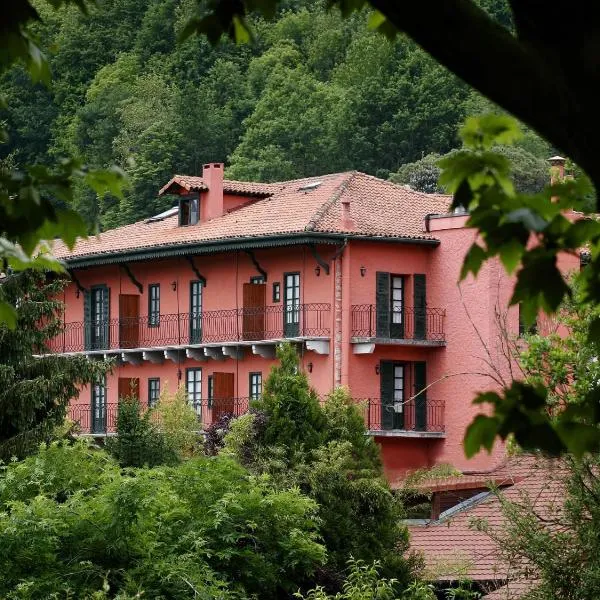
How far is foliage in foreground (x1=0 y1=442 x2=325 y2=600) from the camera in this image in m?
22.2

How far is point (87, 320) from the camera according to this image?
59656 millimetres

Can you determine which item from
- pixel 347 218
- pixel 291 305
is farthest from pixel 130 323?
pixel 347 218

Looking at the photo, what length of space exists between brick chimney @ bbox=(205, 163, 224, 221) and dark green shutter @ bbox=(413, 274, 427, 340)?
25.2ft

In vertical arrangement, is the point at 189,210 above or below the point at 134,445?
above

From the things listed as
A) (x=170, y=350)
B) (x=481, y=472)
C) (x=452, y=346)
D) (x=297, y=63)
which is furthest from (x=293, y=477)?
(x=297, y=63)

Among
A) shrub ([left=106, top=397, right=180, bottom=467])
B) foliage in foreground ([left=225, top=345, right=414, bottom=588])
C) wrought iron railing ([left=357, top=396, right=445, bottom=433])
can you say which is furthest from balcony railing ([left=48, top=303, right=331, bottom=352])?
foliage in foreground ([left=225, top=345, right=414, bottom=588])

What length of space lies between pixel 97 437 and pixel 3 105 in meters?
51.8

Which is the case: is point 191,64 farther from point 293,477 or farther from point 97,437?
point 293,477

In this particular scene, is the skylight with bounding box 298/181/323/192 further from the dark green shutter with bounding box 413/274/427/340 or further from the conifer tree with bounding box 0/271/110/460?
the conifer tree with bounding box 0/271/110/460

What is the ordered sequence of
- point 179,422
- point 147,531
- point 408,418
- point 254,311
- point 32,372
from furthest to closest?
point 254,311 < point 408,418 < point 179,422 < point 32,372 < point 147,531

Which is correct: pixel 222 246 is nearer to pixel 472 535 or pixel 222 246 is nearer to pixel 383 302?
pixel 383 302

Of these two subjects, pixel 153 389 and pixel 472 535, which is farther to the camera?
pixel 153 389

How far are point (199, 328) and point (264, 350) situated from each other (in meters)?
2.93

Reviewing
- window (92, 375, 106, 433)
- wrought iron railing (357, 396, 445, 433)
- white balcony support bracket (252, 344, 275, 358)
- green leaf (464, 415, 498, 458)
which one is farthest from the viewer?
Answer: window (92, 375, 106, 433)
